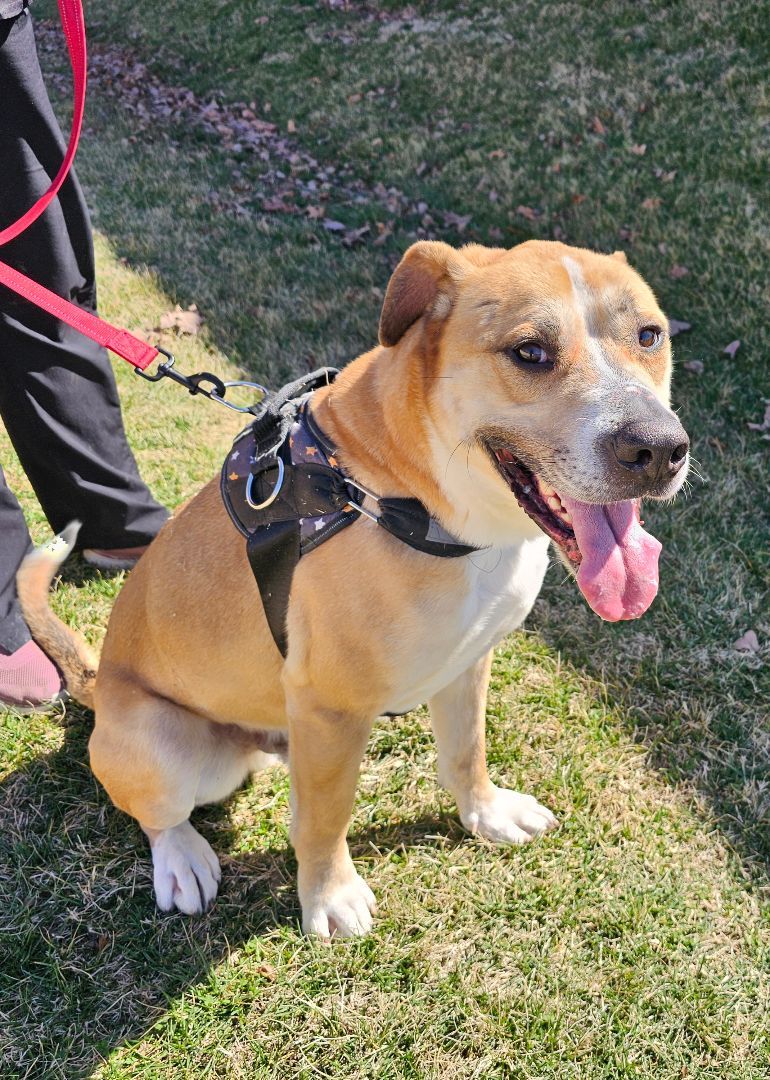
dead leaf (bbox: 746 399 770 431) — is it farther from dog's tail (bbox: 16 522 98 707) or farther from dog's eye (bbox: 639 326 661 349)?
dog's tail (bbox: 16 522 98 707)

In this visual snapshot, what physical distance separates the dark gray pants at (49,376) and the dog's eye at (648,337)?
2.30 m

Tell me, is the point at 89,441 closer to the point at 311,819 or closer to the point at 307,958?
the point at 311,819

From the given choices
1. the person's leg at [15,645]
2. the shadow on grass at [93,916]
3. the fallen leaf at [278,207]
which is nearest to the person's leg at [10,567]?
the person's leg at [15,645]

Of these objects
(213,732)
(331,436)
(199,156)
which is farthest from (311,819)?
(199,156)

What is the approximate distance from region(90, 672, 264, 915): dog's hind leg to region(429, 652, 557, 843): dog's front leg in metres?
0.66

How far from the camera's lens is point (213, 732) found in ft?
9.12

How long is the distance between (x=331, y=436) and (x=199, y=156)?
7.44m

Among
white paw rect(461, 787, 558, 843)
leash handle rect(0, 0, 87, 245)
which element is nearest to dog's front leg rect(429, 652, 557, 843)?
white paw rect(461, 787, 558, 843)

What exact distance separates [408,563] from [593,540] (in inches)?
18.4

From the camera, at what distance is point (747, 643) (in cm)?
358

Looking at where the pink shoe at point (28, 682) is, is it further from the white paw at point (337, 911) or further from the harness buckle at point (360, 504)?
the harness buckle at point (360, 504)

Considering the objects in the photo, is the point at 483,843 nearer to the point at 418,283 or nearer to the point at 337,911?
the point at 337,911

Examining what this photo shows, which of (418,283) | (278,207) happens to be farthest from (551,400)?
(278,207)

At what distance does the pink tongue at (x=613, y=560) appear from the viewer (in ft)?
6.63
